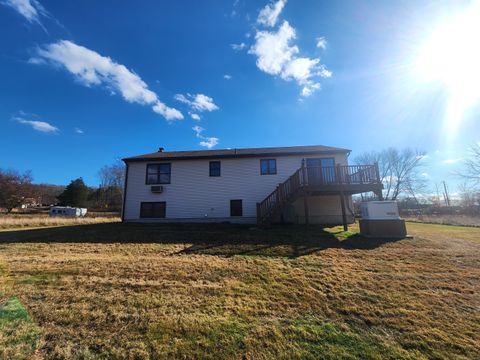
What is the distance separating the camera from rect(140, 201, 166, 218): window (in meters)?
14.4

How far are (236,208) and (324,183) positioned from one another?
18.9 ft

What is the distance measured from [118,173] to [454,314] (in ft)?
165

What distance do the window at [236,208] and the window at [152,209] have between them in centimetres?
464

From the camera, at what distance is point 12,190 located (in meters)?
33.8

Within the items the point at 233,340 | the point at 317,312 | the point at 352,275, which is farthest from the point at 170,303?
the point at 352,275

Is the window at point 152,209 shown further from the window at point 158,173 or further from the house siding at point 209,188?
the window at point 158,173

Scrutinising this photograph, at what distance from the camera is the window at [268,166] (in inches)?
563

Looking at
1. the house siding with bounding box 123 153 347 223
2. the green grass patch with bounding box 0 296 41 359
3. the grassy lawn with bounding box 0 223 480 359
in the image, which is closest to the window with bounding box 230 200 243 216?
the house siding with bounding box 123 153 347 223

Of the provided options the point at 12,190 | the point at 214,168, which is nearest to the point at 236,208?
the point at 214,168

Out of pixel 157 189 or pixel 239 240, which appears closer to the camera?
pixel 239 240

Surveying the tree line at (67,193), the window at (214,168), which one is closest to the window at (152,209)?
the window at (214,168)

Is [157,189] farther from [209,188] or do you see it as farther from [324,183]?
[324,183]

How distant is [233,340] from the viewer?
3.08 metres

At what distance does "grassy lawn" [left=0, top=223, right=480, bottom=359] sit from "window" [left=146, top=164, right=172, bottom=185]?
25.8ft
